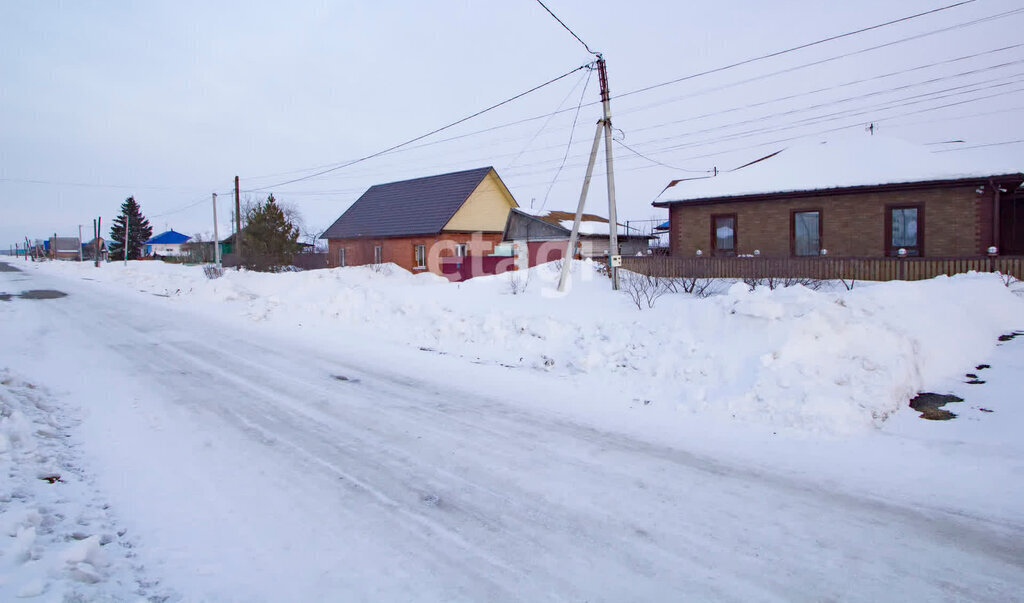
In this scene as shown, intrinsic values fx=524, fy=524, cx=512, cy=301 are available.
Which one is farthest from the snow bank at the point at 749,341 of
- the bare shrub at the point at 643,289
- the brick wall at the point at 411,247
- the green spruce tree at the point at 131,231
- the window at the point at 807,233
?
the green spruce tree at the point at 131,231

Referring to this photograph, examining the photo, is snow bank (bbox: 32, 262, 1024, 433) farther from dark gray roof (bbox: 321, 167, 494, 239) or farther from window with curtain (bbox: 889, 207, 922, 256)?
dark gray roof (bbox: 321, 167, 494, 239)

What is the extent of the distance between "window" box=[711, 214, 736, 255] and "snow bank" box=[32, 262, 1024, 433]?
310 inches

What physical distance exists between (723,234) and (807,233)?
2.79m

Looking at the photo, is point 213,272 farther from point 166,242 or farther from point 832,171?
point 166,242

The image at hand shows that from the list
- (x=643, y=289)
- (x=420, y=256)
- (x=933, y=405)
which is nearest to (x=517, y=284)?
(x=643, y=289)

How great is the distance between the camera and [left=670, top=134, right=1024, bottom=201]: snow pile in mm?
16125

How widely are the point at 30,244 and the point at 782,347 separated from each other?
175m

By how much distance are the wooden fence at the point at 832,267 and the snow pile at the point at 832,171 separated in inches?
127

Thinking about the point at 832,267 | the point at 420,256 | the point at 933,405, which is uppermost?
the point at 420,256

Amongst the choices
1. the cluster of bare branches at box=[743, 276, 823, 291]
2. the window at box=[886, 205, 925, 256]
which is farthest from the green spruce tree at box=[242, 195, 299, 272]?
the window at box=[886, 205, 925, 256]

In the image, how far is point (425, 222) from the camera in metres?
32.1

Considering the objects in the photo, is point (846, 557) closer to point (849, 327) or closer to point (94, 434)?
point (849, 327)

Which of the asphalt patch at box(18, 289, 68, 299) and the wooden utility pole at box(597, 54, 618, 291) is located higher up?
the wooden utility pole at box(597, 54, 618, 291)

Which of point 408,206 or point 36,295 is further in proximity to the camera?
point 408,206
